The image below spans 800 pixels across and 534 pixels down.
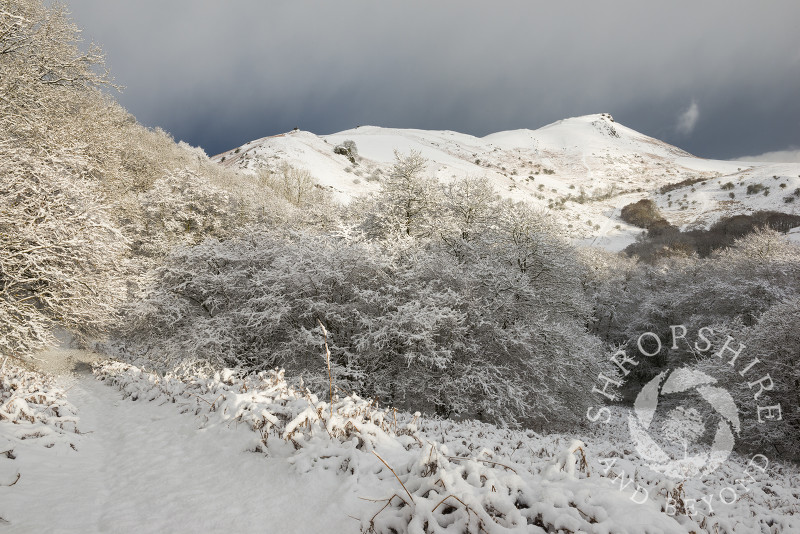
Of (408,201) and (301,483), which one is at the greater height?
(408,201)

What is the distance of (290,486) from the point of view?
12.0 ft

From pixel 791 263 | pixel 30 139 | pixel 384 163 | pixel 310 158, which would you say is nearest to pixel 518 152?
pixel 384 163

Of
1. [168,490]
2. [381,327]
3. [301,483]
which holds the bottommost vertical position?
[168,490]

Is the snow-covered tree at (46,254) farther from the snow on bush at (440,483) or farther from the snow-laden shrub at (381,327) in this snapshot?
the snow on bush at (440,483)

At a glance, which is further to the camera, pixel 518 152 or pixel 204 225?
pixel 518 152

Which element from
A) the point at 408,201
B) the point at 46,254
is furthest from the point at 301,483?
the point at 408,201

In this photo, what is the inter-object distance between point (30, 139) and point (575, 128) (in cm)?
16065

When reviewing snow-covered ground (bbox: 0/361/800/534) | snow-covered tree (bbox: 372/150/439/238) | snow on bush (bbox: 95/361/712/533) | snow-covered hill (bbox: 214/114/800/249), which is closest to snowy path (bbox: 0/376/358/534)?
snow-covered ground (bbox: 0/361/800/534)

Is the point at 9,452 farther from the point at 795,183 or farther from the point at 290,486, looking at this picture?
the point at 795,183

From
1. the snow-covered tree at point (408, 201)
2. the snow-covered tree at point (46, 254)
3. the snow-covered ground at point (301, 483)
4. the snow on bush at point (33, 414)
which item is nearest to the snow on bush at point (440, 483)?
the snow-covered ground at point (301, 483)

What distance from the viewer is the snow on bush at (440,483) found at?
8.39 ft

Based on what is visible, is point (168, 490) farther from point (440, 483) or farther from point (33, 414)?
point (33, 414)

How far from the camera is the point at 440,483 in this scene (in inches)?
117

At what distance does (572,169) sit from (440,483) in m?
115
